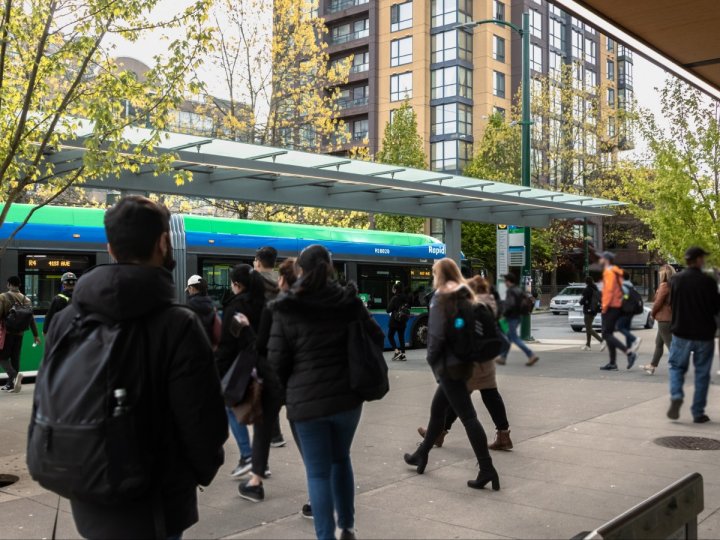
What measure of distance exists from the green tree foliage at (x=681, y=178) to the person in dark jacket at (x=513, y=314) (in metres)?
0.55

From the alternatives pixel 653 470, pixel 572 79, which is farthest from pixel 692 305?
pixel 572 79

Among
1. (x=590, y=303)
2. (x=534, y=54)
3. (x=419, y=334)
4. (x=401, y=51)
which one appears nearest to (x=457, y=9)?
(x=534, y=54)

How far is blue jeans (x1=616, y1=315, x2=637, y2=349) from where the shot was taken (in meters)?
2.34

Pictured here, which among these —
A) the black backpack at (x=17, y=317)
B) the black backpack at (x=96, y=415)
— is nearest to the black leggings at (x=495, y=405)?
the black backpack at (x=96, y=415)

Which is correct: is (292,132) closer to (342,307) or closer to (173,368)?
(342,307)

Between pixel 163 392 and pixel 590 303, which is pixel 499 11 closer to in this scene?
pixel 590 303

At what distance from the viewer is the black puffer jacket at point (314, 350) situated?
421cm

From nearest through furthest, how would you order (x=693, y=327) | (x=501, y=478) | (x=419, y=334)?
(x=693, y=327)
(x=501, y=478)
(x=419, y=334)

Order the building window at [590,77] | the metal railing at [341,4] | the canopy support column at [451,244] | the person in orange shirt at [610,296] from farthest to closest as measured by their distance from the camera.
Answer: the metal railing at [341,4], the canopy support column at [451,244], the building window at [590,77], the person in orange shirt at [610,296]

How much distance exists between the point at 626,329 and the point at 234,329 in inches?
144

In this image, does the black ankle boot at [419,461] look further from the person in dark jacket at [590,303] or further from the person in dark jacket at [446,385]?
the person in dark jacket at [590,303]

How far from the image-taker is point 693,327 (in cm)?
296

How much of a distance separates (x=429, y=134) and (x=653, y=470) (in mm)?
50444

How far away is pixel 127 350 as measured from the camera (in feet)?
7.79
